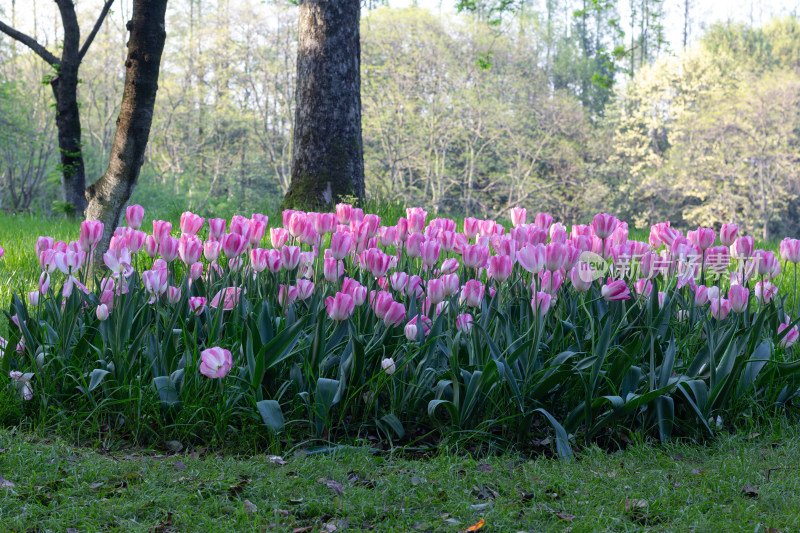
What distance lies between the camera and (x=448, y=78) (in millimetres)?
21562

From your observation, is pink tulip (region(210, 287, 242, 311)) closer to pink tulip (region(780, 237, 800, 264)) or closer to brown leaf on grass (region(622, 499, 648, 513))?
brown leaf on grass (region(622, 499, 648, 513))

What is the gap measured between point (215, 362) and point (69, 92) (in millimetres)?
8425

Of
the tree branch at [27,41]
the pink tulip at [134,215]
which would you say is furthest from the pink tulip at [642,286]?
the tree branch at [27,41]

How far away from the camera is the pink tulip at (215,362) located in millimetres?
1975

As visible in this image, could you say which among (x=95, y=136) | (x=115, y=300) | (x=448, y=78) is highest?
(x=448, y=78)

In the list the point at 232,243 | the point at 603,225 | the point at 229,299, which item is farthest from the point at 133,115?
the point at 603,225

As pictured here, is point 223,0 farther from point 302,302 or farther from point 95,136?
point 302,302

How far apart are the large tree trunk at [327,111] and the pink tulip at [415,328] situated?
4.24m

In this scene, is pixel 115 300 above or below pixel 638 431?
above

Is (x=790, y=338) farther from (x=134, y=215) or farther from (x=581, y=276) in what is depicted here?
(x=134, y=215)

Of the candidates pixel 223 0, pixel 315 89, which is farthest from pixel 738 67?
pixel 315 89

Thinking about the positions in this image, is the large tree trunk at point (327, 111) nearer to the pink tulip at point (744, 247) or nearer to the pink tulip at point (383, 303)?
the pink tulip at point (744, 247)

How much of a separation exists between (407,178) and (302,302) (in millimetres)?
21282

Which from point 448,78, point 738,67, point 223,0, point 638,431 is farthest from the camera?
point 738,67
